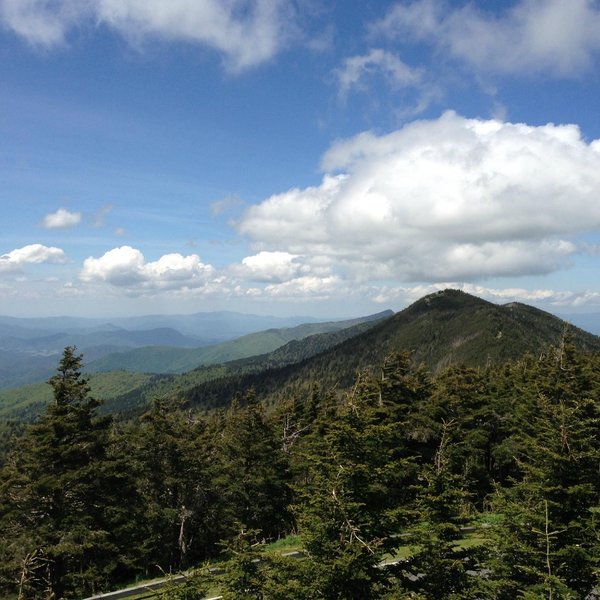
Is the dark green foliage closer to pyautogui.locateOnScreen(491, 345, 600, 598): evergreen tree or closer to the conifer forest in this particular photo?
the conifer forest

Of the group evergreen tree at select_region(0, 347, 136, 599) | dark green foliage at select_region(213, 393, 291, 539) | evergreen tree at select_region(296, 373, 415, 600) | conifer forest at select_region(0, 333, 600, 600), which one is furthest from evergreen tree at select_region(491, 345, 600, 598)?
evergreen tree at select_region(0, 347, 136, 599)

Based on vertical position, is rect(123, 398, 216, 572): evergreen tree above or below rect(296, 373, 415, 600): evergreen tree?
below

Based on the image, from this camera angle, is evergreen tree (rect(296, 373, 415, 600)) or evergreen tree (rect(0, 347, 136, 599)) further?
evergreen tree (rect(0, 347, 136, 599))

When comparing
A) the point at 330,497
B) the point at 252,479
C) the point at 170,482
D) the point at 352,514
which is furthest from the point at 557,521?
the point at 170,482

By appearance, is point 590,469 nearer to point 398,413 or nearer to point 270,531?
point 398,413

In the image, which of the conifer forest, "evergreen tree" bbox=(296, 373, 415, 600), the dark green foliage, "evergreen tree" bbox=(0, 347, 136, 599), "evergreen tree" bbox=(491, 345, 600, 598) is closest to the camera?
"evergreen tree" bbox=(296, 373, 415, 600)

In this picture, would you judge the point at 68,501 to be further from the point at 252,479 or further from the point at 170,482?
the point at 252,479

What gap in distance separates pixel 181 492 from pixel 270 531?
10.8m

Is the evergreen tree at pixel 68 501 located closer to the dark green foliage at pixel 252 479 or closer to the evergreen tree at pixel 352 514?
the dark green foliage at pixel 252 479

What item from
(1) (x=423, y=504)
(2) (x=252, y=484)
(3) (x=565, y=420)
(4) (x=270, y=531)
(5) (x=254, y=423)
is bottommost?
(4) (x=270, y=531)

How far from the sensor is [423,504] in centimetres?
1479

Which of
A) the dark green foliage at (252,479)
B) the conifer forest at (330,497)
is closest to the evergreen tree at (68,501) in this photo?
the conifer forest at (330,497)

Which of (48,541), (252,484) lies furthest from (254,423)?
(48,541)

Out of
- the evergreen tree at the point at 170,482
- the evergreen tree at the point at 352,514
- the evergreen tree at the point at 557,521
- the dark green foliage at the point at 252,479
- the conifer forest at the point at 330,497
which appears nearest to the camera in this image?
the evergreen tree at the point at 352,514
